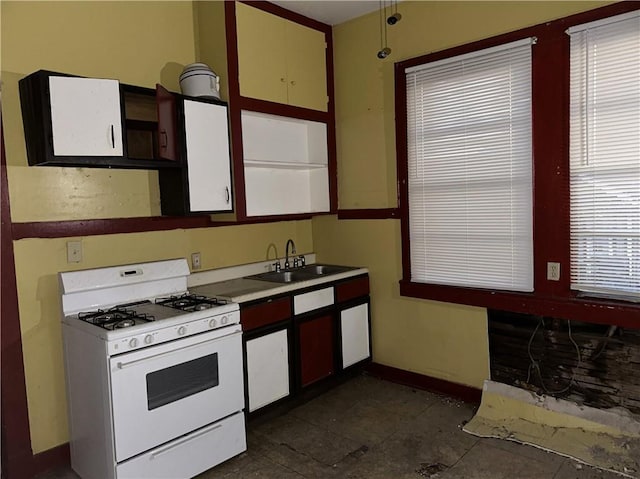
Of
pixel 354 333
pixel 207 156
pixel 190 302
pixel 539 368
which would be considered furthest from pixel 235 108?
pixel 539 368

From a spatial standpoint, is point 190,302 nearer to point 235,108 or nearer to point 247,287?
point 247,287

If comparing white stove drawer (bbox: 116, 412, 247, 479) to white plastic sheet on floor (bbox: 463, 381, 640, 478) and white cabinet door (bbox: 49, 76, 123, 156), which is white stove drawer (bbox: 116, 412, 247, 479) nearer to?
white plastic sheet on floor (bbox: 463, 381, 640, 478)

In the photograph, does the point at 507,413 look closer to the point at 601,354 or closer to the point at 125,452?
the point at 601,354

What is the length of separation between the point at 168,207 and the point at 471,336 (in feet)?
7.59

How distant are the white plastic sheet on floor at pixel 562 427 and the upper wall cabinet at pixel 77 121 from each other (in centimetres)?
270

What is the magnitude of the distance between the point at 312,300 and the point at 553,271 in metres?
1.62

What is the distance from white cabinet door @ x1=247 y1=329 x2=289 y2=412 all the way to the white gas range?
0.20m

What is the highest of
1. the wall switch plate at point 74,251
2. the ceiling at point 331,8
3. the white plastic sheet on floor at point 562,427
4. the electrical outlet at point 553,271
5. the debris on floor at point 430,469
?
the ceiling at point 331,8

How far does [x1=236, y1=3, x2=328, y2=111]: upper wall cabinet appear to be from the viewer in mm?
3318

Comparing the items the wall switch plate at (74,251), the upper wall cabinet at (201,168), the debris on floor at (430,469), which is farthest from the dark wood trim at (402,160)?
the wall switch plate at (74,251)

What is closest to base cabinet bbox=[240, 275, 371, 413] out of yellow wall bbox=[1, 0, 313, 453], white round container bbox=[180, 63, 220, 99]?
yellow wall bbox=[1, 0, 313, 453]

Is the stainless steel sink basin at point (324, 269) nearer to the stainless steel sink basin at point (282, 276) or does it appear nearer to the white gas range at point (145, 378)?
the stainless steel sink basin at point (282, 276)

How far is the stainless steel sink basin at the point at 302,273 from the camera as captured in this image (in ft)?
12.3

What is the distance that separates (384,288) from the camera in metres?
3.88
